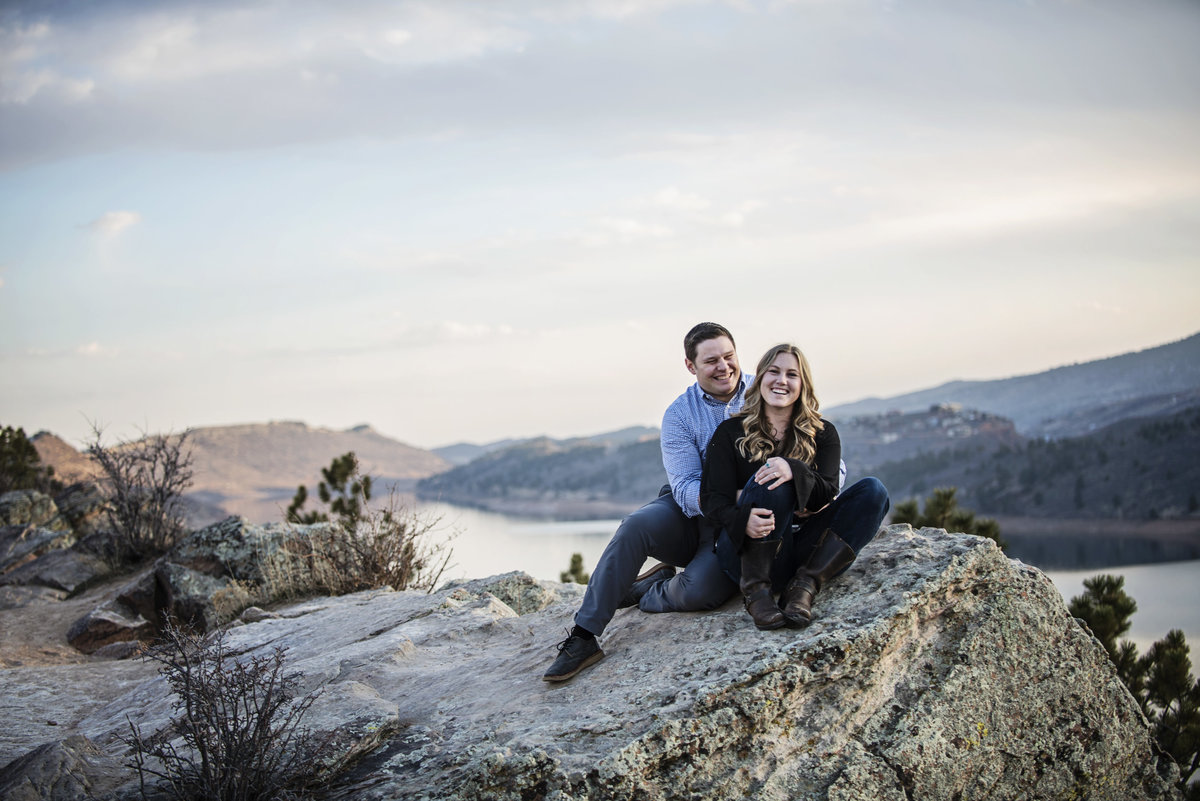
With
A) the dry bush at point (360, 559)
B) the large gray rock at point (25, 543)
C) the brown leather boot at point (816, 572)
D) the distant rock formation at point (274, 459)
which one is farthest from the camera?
the distant rock formation at point (274, 459)

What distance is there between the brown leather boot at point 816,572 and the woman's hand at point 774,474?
411mm

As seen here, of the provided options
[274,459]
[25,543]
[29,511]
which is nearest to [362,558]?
[25,543]

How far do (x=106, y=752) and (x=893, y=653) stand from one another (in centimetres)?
408

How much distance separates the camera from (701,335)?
4.99 metres

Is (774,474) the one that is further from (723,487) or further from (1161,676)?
(1161,676)

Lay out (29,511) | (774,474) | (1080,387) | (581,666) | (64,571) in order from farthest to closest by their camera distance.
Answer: (1080,387) → (29,511) → (64,571) → (581,666) → (774,474)

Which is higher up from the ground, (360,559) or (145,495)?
(145,495)

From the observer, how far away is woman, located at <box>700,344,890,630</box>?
4176 millimetres

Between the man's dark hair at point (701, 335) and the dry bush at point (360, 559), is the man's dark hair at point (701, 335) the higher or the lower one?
the higher one

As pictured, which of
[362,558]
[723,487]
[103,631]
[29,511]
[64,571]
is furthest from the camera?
[29,511]

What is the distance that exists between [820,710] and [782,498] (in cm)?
98

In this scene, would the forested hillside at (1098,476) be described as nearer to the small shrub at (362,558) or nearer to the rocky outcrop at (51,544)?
the small shrub at (362,558)

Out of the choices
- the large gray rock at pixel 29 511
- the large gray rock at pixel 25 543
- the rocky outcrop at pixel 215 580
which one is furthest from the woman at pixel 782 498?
the large gray rock at pixel 29 511

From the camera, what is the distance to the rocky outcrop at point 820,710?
3.55 meters
